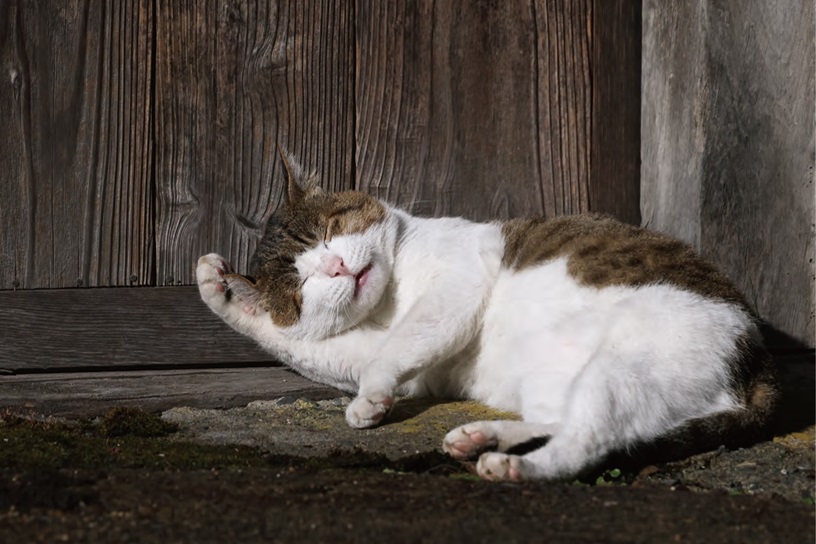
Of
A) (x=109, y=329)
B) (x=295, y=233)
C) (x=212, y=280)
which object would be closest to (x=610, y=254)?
(x=295, y=233)

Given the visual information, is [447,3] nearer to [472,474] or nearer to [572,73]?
[572,73]

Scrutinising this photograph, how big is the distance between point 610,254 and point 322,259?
1086mm

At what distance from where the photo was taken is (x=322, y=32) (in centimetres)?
388

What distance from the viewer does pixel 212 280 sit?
368cm

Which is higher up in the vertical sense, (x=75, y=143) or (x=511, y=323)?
(x=75, y=143)

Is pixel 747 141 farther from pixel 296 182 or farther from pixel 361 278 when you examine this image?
Answer: pixel 296 182

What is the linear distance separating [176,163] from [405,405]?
1.41m

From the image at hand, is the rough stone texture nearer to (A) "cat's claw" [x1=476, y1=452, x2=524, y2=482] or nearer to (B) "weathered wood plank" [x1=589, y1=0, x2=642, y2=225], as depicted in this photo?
(A) "cat's claw" [x1=476, y1=452, x2=524, y2=482]

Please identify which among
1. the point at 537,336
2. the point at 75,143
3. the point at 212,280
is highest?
the point at 75,143

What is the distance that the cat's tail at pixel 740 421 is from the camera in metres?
2.79

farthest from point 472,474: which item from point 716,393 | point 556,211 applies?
point 556,211

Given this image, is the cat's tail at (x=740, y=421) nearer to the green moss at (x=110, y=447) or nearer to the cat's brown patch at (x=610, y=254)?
the cat's brown patch at (x=610, y=254)

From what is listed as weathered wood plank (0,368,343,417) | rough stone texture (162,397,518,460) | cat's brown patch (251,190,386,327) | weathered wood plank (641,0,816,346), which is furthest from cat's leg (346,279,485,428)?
weathered wood plank (641,0,816,346)

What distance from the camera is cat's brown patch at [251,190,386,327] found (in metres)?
3.59
